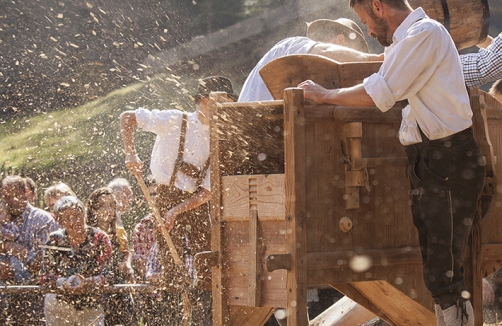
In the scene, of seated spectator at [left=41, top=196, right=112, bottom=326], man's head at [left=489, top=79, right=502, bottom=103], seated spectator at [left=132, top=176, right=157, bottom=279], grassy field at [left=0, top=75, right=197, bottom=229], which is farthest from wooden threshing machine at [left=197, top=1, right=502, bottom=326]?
grassy field at [left=0, top=75, right=197, bottom=229]

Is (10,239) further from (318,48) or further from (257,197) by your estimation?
(318,48)

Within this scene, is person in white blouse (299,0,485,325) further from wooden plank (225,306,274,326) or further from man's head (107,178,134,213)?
man's head (107,178,134,213)

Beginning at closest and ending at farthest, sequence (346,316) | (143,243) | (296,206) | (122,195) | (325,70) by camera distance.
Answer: (296,206) < (325,70) < (346,316) < (143,243) < (122,195)

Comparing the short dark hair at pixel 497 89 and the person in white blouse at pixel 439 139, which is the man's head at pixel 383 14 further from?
the short dark hair at pixel 497 89

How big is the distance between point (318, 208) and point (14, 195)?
397 centimetres

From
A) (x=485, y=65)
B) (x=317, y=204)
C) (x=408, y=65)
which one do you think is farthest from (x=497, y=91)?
(x=317, y=204)

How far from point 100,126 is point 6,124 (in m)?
2.10

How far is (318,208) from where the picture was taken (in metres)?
3.22

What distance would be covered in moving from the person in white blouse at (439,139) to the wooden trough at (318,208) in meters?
0.32

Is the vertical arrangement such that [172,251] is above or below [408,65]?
below

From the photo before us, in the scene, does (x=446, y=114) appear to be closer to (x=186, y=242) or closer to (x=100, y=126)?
(x=186, y=242)

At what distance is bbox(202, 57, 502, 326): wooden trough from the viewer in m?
3.16

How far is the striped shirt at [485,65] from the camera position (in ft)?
12.6

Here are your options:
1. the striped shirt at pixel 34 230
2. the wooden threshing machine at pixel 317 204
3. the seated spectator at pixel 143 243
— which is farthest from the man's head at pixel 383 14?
the striped shirt at pixel 34 230
